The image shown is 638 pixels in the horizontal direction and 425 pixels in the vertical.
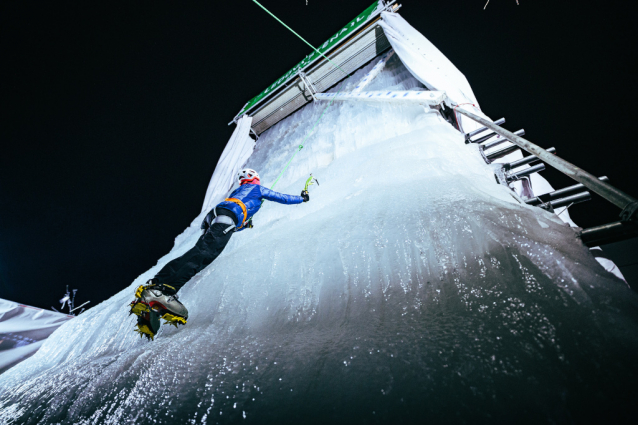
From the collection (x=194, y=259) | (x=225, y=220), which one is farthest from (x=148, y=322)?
(x=225, y=220)

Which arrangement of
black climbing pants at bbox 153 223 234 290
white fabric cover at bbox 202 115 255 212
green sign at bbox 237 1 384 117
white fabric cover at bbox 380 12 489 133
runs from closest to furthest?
1. black climbing pants at bbox 153 223 234 290
2. white fabric cover at bbox 380 12 489 133
3. green sign at bbox 237 1 384 117
4. white fabric cover at bbox 202 115 255 212

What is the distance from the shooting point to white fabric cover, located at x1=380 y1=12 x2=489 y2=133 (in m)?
→ 2.95

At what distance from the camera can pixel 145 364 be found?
130 centimetres

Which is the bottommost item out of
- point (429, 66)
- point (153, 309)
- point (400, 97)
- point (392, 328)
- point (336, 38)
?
point (392, 328)

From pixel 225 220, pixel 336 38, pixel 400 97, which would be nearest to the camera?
pixel 225 220

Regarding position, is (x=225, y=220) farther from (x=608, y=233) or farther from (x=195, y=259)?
(x=608, y=233)

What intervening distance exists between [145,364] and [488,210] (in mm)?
2094

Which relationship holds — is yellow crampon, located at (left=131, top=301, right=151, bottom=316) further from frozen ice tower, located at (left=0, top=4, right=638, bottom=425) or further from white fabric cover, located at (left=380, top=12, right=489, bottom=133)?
white fabric cover, located at (left=380, top=12, right=489, bottom=133)

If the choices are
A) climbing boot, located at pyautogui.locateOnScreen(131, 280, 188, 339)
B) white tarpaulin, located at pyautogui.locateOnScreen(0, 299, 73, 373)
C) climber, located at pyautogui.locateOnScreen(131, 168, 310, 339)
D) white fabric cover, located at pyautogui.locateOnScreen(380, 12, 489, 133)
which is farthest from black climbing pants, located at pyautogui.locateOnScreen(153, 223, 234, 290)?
white tarpaulin, located at pyautogui.locateOnScreen(0, 299, 73, 373)

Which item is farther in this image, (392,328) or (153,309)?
(153,309)

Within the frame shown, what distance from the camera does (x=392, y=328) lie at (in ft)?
3.40

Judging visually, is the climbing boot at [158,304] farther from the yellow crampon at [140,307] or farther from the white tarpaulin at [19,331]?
the white tarpaulin at [19,331]

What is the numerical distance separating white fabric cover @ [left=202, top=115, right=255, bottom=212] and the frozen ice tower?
130 inches

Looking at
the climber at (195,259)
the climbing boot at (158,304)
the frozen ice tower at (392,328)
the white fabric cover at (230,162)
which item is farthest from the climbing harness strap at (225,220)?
the white fabric cover at (230,162)
